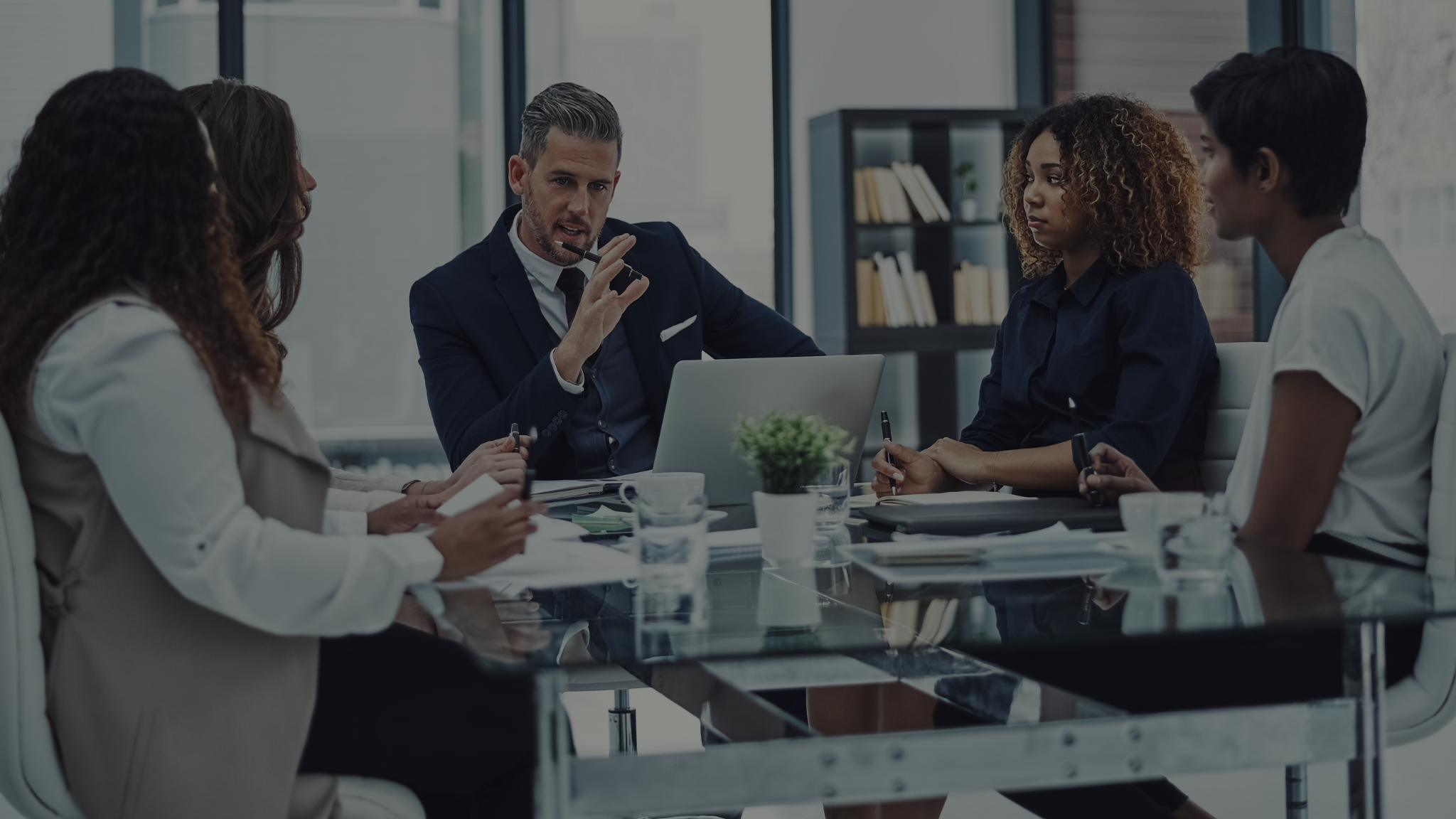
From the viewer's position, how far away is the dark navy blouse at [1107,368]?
7.08ft

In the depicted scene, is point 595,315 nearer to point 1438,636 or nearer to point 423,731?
point 423,731

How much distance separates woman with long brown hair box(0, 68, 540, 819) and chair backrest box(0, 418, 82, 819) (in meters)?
0.02

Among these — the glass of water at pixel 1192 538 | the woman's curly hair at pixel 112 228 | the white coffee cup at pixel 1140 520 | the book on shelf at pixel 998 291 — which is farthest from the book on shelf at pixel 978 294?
the woman's curly hair at pixel 112 228

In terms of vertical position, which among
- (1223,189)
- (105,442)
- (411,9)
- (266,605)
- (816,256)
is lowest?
(266,605)

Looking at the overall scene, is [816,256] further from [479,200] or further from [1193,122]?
[1193,122]

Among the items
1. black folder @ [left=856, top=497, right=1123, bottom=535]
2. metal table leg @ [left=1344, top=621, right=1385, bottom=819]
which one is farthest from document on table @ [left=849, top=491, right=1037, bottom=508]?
metal table leg @ [left=1344, top=621, right=1385, bottom=819]

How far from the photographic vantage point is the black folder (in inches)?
65.0

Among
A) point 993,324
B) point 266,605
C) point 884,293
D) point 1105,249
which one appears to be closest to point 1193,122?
point 993,324

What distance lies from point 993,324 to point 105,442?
15.0 feet

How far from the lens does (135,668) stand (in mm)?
1178

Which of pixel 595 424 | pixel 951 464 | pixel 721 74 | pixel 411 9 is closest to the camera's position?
pixel 951 464

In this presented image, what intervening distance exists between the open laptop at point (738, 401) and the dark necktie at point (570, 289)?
0.74 metres

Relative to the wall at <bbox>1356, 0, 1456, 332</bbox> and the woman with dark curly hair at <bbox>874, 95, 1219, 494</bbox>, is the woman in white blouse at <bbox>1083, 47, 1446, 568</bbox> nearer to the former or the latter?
→ the woman with dark curly hair at <bbox>874, 95, 1219, 494</bbox>

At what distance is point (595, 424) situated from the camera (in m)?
2.54
